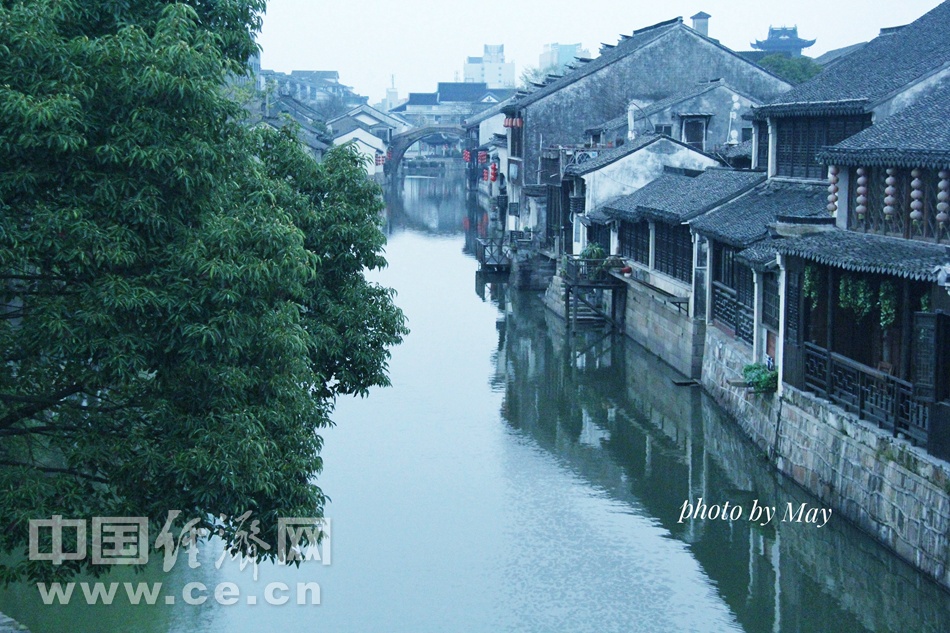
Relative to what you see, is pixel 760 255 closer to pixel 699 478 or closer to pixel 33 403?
pixel 699 478

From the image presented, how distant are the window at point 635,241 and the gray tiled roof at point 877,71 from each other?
26.8ft

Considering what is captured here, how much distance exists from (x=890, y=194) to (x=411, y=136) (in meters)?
99.8

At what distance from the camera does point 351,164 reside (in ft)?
58.3

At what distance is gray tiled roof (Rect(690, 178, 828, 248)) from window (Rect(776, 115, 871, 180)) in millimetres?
308

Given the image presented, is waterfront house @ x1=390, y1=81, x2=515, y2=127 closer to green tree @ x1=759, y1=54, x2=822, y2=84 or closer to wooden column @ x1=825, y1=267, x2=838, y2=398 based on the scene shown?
green tree @ x1=759, y1=54, x2=822, y2=84

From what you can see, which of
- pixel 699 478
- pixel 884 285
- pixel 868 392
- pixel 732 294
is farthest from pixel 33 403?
pixel 732 294

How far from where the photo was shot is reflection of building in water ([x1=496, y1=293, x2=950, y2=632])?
53.4 ft

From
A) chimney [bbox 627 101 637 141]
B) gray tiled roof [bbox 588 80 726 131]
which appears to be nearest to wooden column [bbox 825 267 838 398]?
gray tiled roof [bbox 588 80 726 131]

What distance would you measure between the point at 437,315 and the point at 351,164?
24.5 meters

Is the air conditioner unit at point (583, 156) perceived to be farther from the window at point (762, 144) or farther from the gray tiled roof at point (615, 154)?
the window at point (762, 144)

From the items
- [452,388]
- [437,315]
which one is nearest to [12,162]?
[452,388]

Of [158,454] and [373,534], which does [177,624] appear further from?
→ [158,454]

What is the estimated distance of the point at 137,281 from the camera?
1052cm

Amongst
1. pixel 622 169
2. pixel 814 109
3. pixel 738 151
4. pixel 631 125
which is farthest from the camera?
pixel 631 125
